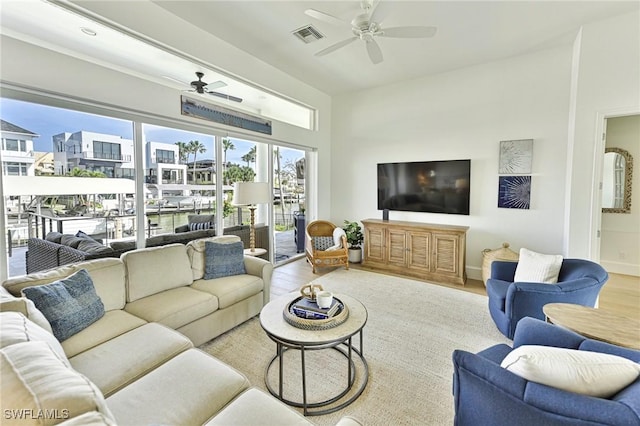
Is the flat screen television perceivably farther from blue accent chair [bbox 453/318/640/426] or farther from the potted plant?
blue accent chair [bbox 453/318/640/426]

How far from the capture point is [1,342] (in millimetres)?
1017

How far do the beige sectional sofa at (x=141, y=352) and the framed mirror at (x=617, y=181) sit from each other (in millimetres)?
5608

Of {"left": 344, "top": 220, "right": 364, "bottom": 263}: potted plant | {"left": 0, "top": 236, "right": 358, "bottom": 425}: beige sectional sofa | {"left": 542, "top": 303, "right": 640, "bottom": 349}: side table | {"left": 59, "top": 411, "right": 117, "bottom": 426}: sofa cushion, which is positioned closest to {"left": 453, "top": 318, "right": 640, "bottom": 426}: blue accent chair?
{"left": 542, "top": 303, "right": 640, "bottom": 349}: side table

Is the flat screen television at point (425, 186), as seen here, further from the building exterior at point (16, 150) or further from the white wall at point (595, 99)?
the building exterior at point (16, 150)

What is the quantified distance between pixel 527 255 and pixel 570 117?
233cm

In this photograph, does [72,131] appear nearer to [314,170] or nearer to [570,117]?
[314,170]

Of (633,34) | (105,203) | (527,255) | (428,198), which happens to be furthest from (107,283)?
(633,34)

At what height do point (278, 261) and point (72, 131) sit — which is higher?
point (72, 131)

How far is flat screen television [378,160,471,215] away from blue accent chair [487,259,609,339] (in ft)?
6.82

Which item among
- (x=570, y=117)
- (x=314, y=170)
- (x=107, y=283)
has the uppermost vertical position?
(x=570, y=117)

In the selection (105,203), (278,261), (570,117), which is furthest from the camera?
(278,261)

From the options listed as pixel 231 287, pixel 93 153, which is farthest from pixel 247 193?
pixel 93 153

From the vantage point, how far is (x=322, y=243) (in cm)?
519

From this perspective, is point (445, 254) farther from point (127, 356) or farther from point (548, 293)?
point (127, 356)
